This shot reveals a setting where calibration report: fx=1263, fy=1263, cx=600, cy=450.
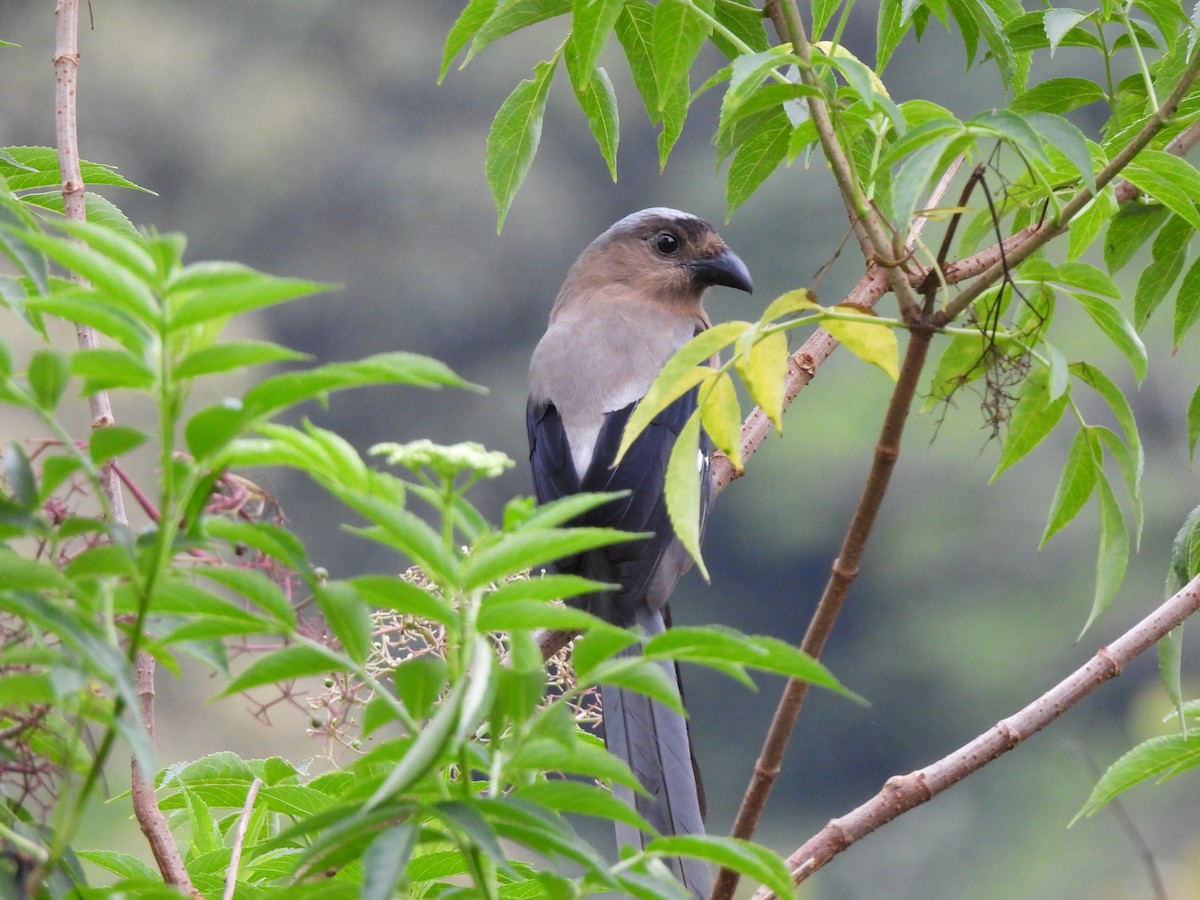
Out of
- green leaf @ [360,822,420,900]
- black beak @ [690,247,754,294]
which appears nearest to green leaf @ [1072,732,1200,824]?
green leaf @ [360,822,420,900]

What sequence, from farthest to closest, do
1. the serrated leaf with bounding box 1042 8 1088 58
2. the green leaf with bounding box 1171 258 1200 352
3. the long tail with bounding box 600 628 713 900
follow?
the long tail with bounding box 600 628 713 900 → the green leaf with bounding box 1171 258 1200 352 → the serrated leaf with bounding box 1042 8 1088 58

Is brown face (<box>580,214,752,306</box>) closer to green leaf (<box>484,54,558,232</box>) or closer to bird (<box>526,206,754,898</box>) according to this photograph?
bird (<box>526,206,754,898</box>)

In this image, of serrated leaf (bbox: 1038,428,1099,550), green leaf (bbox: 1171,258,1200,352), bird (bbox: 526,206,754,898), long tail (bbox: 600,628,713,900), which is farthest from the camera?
bird (bbox: 526,206,754,898)

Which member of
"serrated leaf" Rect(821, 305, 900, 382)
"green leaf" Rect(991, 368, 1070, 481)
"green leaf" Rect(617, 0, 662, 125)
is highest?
"green leaf" Rect(617, 0, 662, 125)

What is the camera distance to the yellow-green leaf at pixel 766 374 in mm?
842

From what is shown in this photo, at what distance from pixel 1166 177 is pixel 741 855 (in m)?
0.61

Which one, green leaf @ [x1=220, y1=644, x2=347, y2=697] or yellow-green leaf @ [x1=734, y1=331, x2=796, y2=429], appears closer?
green leaf @ [x1=220, y1=644, x2=347, y2=697]

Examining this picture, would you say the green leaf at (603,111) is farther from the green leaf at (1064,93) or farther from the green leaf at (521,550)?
the green leaf at (521,550)

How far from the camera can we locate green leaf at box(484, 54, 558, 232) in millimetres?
1268

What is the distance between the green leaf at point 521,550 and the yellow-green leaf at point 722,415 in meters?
0.32

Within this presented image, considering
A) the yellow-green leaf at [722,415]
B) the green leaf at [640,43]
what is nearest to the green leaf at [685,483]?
the yellow-green leaf at [722,415]

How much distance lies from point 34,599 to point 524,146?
0.86m

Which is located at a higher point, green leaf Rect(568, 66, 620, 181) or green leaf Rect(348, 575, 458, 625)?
green leaf Rect(568, 66, 620, 181)

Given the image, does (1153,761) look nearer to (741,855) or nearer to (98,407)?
→ (741,855)
